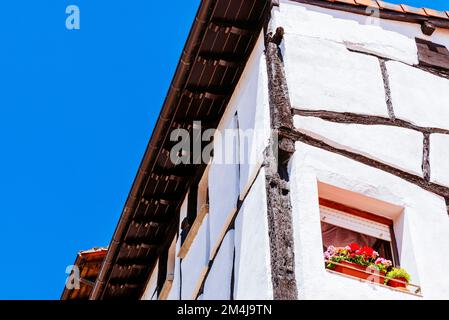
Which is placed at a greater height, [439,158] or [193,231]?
[193,231]

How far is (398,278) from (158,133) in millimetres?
2767

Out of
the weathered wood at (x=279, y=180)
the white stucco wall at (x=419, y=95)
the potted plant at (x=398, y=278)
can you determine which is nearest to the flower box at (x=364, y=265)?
the potted plant at (x=398, y=278)

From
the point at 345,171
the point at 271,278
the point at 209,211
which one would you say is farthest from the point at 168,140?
the point at 271,278

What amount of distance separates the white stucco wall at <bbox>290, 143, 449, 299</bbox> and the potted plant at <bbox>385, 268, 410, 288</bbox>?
95 millimetres

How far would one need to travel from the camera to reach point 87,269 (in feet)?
30.8

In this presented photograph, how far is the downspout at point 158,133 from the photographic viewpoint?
21.6 feet

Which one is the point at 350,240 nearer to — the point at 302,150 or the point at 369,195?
the point at 369,195

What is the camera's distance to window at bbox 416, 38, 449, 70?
6.70 m

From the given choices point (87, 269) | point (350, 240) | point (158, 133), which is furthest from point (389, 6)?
point (87, 269)

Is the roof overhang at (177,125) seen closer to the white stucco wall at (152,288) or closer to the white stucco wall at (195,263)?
the white stucco wall at (152,288)

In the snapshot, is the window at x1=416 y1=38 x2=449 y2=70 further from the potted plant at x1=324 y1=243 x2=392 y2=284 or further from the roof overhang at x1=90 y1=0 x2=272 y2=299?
the potted plant at x1=324 y1=243 x2=392 y2=284

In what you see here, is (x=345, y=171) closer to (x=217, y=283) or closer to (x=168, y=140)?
(x=217, y=283)

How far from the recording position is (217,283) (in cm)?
596
